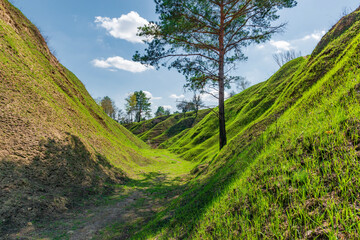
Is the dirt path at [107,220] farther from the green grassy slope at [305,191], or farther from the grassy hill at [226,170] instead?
the green grassy slope at [305,191]

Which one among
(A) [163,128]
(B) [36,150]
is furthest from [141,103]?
(B) [36,150]

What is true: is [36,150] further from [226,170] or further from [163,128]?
[163,128]

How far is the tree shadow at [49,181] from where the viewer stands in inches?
262

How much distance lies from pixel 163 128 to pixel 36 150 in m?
96.4

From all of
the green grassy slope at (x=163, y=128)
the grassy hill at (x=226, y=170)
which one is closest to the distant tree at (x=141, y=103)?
the green grassy slope at (x=163, y=128)

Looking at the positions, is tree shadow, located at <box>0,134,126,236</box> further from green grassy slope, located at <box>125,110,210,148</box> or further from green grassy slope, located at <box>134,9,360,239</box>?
green grassy slope, located at <box>125,110,210,148</box>

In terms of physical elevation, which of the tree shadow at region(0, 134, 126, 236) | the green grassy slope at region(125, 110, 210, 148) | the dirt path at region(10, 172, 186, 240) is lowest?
the dirt path at region(10, 172, 186, 240)

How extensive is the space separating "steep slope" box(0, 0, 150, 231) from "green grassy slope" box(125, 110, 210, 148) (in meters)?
67.5

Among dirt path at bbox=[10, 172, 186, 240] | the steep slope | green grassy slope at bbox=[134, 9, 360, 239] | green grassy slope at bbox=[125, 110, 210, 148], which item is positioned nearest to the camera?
green grassy slope at bbox=[134, 9, 360, 239]

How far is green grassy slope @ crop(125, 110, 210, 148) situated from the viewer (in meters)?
91.3

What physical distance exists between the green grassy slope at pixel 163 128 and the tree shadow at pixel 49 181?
6935cm

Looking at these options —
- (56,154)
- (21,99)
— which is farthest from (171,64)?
(21,99)

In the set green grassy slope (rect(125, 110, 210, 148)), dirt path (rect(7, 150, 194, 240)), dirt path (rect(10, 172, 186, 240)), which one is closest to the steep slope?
dirt path (rect(7, 150, 194, 240))

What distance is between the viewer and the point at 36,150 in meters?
9.50
